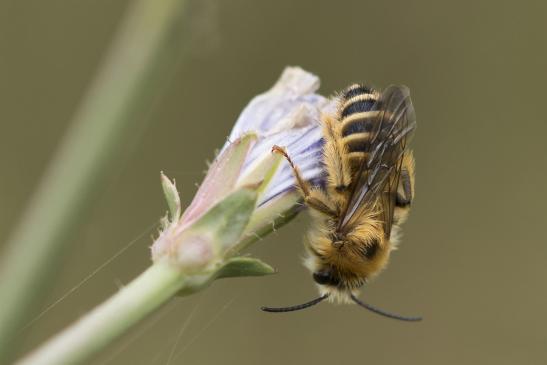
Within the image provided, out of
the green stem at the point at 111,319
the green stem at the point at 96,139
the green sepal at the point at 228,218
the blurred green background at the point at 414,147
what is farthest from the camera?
the blurred green background at the point at 414,147

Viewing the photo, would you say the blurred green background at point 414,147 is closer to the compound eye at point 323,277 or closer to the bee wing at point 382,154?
the compound eye at point 323,277

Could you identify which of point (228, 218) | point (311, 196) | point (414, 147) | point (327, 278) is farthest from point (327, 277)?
point (414, 147)

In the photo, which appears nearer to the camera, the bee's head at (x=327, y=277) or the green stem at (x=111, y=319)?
the green stem at (x=111, y=319)

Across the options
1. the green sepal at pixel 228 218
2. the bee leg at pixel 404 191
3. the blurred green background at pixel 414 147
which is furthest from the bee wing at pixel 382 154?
the blurred green background at pixel 414 147

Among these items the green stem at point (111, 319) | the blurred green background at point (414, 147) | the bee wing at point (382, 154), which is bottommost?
the blurred green background at point (414, 147)

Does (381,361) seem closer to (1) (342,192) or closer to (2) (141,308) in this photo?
(1) (342,192)

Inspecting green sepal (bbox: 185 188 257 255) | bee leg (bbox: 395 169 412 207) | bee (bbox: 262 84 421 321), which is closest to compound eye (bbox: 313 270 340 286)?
bee (bbox: 262 84 421 321)

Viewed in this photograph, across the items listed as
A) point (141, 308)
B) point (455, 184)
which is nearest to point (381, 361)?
point (455, 184)
